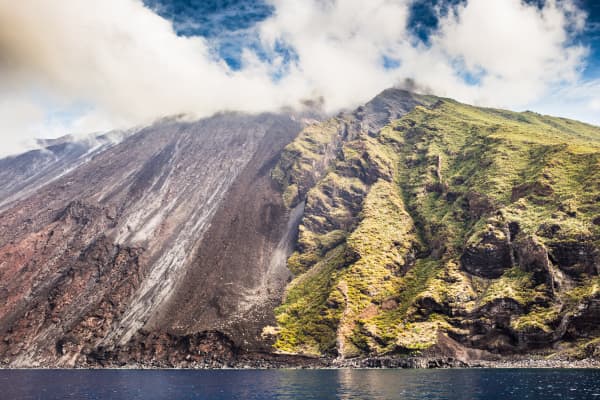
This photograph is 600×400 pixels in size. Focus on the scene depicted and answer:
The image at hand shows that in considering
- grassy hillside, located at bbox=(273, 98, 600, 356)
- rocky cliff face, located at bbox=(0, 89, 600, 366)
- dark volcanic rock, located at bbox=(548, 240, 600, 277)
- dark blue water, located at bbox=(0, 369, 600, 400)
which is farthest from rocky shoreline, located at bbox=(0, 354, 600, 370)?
dark volcanic rock, located at bbox=(548, 240, 600, 277)

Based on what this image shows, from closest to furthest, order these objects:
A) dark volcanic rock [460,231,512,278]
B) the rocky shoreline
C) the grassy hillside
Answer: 1. the rocky shoreline
2. the grassy hillside
3. dark volcanic rock [460,231,512,278]

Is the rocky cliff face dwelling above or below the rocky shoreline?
above

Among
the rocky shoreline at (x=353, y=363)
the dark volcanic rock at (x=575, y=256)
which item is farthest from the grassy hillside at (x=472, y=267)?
the rocky shoreline at (x=353, y=363)

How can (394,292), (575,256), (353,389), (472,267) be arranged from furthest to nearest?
1. (394,292)
2. (472,267)
3. (575,256)
4. (353,389)

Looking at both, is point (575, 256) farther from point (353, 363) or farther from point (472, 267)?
point (353, 363)

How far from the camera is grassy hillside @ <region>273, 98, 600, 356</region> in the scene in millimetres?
121375

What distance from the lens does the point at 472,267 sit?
5728 inches

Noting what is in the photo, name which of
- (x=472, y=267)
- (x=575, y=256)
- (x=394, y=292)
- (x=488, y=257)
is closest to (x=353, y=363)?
(x=394, y=292)

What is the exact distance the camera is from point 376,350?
434ft

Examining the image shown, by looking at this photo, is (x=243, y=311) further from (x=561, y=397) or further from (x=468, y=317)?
(x=561, y=397)

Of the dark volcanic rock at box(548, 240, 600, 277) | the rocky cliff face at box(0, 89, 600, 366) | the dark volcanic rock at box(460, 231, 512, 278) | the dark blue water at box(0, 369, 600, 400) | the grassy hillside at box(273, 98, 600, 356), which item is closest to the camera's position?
the dark blue water at box(0, 369, 600, 400)

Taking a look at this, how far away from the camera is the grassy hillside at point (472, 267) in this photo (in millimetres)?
121375

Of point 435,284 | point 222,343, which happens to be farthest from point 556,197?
point 222,343

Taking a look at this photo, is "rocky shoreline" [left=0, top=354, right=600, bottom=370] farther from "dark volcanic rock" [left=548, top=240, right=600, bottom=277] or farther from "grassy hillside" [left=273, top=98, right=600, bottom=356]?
"dark volcanic rock" [left=548, top=240, right=600, bottom=277]
